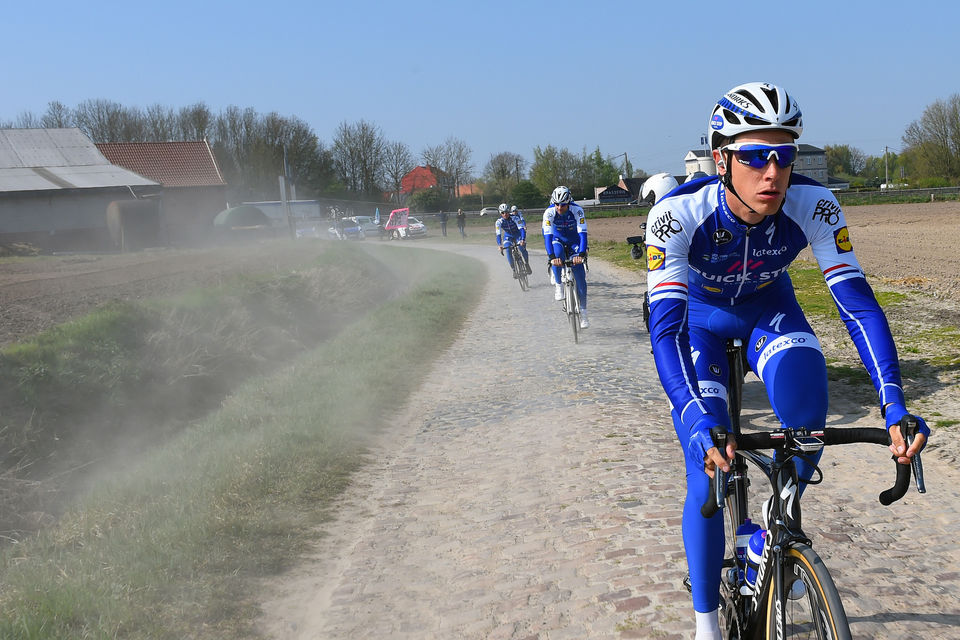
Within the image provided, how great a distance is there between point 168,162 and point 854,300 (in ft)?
Answer: 233

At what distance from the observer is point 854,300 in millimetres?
3289

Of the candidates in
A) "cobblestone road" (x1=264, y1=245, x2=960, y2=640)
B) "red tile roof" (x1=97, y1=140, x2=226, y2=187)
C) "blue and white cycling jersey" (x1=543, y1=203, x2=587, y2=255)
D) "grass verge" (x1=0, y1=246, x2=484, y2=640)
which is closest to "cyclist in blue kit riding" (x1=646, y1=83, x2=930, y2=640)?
"cobblestone road" (x1=264, y1=245, x2=960, y2=640)

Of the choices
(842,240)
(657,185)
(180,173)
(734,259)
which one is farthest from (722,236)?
(180,173)

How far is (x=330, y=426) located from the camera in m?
8.95

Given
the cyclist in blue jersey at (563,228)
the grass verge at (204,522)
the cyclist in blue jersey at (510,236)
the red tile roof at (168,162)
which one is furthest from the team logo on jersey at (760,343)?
the red tile roof at (168,162)

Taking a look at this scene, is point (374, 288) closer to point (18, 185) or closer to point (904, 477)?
point (904, 477)

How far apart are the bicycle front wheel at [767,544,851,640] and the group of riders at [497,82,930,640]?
38 cm

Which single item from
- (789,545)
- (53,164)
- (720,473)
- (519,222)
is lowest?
(789,545)

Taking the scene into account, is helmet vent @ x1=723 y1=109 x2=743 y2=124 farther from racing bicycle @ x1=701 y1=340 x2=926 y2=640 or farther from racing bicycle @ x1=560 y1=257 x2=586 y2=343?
racing bicycle @ x1=560 y1=257 x2=586 y2=343

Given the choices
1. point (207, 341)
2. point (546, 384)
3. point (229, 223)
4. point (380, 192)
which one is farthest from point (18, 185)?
point (380, 192)

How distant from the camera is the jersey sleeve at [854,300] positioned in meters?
3.02

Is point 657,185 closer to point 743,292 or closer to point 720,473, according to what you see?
point 743,292

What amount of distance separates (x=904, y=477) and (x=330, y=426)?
6.86 meters

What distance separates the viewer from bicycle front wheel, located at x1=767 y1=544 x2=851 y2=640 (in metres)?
2.50
